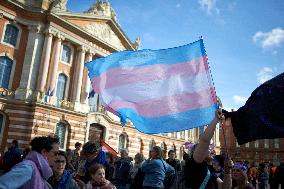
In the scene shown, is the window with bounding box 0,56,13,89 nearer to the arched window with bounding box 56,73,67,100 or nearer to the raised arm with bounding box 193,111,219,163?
the arched window with bounding box 56,73,67,100

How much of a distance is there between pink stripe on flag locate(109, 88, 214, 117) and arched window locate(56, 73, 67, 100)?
20851mm

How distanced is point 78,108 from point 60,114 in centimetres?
207

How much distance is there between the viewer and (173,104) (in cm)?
541

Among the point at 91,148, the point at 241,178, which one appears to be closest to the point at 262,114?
the point at 241,178

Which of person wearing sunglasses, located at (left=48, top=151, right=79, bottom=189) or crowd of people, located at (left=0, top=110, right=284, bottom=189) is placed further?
person wearing sunglasses, located at (left=48, top=151, right=79, bottom=189)

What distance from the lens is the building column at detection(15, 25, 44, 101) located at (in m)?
22.9

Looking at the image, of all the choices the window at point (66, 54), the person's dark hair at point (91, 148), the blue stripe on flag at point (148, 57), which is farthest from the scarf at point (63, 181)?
the window at point (66, 54)

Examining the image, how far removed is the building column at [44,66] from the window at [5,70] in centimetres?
221

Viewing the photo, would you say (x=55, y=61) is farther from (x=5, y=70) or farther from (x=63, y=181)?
(x=63, y=181)

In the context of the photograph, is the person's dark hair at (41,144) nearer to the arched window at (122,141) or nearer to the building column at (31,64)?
the building column at (31,64)

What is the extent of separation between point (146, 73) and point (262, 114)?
3210 mm

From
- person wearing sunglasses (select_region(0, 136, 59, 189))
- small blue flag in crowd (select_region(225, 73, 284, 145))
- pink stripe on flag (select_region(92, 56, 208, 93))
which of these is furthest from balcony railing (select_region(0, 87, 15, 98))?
small blue flag in crowd (select_region(225, 73, 284, 145))

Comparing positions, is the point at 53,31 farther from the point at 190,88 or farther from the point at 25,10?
the point at 190,88

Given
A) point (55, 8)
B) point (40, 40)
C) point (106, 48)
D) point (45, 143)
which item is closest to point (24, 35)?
point (40, 40)
